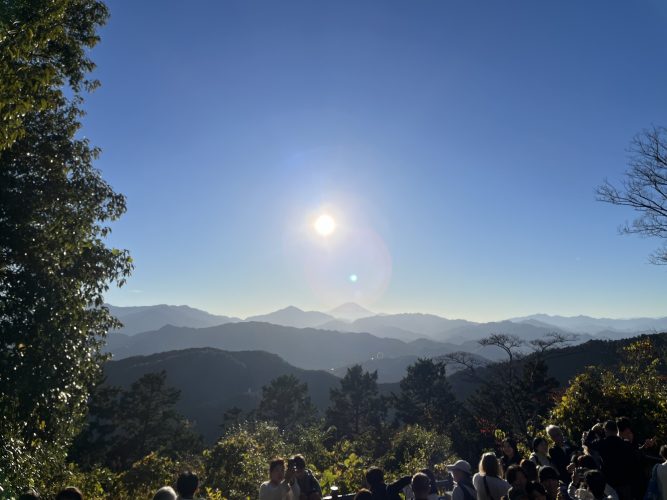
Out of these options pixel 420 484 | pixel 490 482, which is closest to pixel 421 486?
pixel 420 484

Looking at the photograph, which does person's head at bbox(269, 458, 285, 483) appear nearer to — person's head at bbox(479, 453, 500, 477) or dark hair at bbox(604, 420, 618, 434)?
person's head at bbox(479, 453, 500, 477)

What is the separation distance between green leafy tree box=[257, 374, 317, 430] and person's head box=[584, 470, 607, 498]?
43154 millimetres

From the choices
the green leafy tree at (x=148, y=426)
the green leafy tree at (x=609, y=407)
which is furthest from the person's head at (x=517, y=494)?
the green leafy tree at (x=148, y=426)

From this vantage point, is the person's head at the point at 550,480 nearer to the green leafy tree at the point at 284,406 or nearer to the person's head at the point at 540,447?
the person's head at the point at 540,447

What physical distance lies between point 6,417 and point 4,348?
192cm

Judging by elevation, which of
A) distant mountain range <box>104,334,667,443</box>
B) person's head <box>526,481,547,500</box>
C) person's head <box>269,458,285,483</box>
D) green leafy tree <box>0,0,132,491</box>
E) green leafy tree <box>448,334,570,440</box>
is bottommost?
distant mountain range <box>104,334,667,443</box>

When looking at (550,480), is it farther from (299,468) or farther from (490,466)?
(299,468)

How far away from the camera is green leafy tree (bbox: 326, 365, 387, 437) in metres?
46.9

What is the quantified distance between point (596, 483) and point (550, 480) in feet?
1.63

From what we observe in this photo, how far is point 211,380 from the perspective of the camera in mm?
118312

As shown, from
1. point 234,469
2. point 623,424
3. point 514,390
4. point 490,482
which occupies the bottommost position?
point 514,390

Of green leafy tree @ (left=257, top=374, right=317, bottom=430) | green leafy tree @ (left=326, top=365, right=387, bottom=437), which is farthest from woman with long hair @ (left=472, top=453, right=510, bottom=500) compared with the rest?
green leafy tree @ (left=326, top=365, right=387, bottom=437)

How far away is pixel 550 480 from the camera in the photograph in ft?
15.7

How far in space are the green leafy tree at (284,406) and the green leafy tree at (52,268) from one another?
3815 cm
